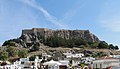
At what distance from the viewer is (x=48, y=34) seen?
491ft

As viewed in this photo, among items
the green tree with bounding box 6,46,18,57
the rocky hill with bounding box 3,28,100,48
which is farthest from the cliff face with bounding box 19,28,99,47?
the green tree with bounding box 6,46,18,57

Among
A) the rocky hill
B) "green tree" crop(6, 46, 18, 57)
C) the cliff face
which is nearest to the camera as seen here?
"green tree" crop(6, 46, 18, 57)

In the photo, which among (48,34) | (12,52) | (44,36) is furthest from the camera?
(48,34)

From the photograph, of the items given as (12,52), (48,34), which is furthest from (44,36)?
(12,52)

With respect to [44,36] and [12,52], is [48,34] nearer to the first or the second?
[44,36]

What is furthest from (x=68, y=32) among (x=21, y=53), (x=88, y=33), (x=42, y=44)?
(x=21, y=53)

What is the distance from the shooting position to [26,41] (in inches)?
5423

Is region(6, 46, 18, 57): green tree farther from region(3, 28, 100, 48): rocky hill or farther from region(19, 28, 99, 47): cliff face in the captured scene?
region(19, 28, 99, 47): cliff face

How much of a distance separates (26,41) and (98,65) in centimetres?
9005

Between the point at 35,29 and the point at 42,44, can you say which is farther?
the point at 35,29

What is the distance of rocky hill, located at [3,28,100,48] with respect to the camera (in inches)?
5428

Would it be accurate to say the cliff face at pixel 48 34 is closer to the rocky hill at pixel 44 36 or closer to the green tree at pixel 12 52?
the rocky hill at pixel 44 36

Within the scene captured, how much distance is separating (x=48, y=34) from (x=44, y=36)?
3484 millimetres

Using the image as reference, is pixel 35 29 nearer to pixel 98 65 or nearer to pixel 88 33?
pixel 88 33
